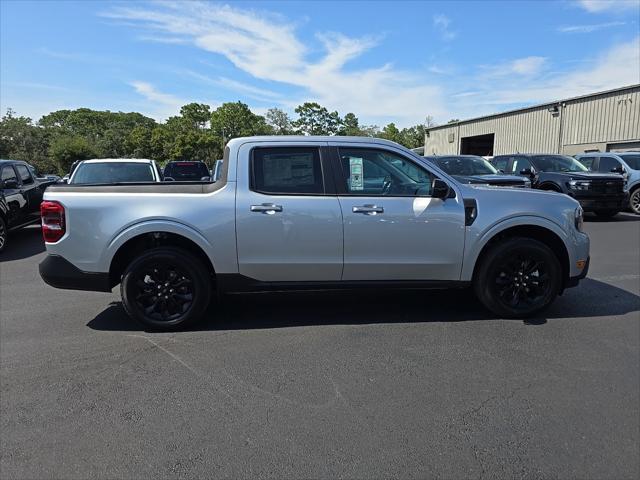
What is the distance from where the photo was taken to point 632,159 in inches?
561

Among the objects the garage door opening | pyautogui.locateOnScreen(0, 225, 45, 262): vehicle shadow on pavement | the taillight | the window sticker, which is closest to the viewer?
the taillight

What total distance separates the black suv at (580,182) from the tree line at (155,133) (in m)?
23.5

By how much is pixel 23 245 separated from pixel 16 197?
103 cm

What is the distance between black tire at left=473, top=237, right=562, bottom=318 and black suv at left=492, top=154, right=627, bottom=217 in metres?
8.58

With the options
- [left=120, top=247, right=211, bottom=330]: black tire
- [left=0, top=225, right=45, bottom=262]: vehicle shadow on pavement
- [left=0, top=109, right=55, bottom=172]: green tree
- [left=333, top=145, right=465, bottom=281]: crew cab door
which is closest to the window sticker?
[left=333, top=145, right=465, bottom=281]: crew cab door

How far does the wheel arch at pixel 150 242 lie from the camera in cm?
433

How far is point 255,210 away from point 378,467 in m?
2.58

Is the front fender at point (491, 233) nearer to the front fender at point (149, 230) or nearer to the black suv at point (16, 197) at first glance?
the front fender at point (149, 230)

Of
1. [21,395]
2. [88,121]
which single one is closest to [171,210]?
[21,395]

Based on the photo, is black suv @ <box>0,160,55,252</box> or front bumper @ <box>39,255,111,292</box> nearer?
front bumper @ <box>39,255,111,292</box>

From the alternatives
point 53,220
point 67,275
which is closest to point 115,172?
point 53,220

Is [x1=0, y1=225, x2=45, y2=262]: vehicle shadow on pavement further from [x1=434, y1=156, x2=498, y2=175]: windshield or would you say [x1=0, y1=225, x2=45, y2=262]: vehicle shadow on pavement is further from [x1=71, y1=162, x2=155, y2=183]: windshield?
[x1=434, y1=156, x2=498, y2=175]: windshield

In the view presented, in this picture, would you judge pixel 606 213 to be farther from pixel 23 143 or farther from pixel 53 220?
pixel 23 143

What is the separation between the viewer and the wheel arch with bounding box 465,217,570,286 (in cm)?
460
